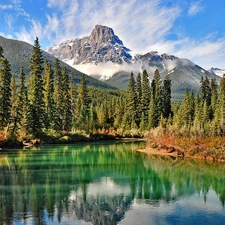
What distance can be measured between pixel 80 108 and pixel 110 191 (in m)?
64.6

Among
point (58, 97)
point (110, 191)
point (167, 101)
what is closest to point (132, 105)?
point (167, 101)

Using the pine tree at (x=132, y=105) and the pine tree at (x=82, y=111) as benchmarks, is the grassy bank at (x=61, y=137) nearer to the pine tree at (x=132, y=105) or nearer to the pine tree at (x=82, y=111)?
the pine tree at (x=82, y=111)

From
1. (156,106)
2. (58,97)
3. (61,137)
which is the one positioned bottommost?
(61,137)

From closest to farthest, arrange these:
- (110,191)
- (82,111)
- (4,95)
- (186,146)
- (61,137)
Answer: (110,191)
(186,146)
(4,95)
(61,137)
(82,111)

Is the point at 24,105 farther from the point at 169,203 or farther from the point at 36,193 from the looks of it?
the point at 169,203

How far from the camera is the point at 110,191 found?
26.4 m

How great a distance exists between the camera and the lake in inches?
774

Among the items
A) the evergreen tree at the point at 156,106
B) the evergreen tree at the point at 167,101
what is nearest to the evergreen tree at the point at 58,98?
the evergreen tree at the point at 156,106

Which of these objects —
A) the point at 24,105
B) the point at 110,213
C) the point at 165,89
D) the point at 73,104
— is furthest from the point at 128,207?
the point at 165,89

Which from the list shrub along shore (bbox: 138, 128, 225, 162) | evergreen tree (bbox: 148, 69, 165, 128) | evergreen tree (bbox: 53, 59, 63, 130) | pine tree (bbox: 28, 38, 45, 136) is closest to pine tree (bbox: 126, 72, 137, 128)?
evergreen tree (bbox: 148, 69, 165, 128)

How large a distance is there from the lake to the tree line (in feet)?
58.6

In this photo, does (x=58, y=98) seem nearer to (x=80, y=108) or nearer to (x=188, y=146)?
(x=80, y=108)

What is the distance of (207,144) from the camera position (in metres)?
44.4

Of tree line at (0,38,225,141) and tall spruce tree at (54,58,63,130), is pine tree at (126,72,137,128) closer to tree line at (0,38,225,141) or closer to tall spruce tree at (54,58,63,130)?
tree line at (0,38,225,141)
